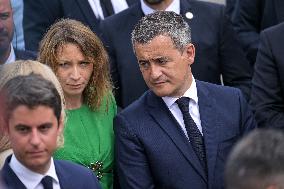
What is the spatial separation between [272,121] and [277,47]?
487mm

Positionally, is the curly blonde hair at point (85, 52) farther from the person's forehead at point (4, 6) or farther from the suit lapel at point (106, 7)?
the suit lapel at point (106, 7)

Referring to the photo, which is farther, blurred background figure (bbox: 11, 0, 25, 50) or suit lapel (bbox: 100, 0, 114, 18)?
suit lapel (bbox: 100, 0, 114, 18)

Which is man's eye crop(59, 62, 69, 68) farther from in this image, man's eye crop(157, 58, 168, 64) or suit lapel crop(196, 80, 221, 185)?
suit lapel crop(196, 80, 221, 185)

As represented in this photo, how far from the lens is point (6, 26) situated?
577cm

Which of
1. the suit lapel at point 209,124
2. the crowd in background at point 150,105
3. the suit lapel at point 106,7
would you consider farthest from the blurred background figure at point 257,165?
the suit lapel at point 106,7

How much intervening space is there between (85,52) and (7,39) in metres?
0.73

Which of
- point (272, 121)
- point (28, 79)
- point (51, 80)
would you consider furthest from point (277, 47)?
point (28, 79)

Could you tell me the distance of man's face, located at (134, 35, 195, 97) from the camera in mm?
5055

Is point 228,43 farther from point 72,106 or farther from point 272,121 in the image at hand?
point 72,106

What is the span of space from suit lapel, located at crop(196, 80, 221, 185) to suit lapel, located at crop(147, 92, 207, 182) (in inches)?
2.7

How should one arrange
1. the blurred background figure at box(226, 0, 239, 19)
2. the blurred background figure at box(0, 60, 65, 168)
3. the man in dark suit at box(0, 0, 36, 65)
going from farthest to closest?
the blurred background figure at box(226, 0, 239, 19) → the man in dark suit at box(0, 0, 36, 65) → the blurred background figure at box(0, 60, 65, 168)

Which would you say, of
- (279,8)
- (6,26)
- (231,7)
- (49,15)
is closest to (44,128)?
(6,26)

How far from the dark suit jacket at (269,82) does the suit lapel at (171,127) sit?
713mm

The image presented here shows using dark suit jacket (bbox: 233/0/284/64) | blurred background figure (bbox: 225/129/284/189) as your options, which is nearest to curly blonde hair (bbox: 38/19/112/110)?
dark suit jacket (bbox: 233/0/284/64)
